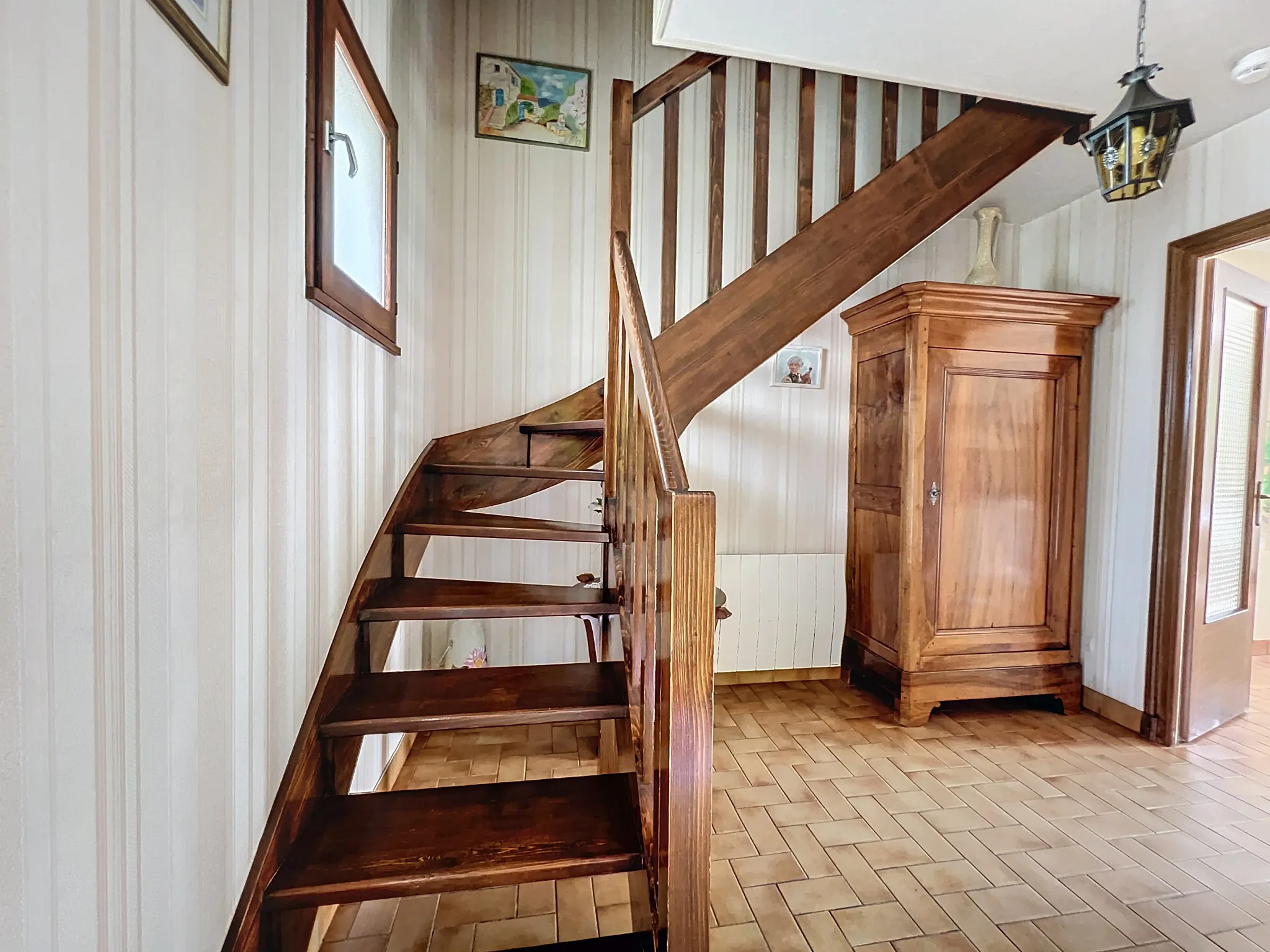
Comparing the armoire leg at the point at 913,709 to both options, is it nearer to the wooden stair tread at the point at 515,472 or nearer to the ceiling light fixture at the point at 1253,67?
the wooden stair tread at the point at 515,472

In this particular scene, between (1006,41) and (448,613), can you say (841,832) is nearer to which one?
(448,613)

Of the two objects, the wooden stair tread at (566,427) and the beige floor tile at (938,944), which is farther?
the wooden stair tread at (566,427)

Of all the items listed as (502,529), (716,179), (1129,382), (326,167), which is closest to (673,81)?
(716,179)

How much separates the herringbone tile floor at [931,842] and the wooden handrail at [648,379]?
4.02 ft

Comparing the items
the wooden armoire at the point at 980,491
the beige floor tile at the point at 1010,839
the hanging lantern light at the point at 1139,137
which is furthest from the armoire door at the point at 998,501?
the hanging lantern light at the point at 1139,137

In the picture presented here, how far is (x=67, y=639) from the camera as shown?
2.14 feet

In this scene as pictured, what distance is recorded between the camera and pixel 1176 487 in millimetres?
2402

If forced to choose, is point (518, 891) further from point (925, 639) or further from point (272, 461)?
point (925, 639)

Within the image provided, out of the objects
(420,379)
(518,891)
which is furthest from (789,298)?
(518,891)

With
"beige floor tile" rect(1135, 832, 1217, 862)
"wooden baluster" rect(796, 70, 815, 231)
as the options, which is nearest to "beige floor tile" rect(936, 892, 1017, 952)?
"beige floor tile" rect(1135, 832, 1217, 862)

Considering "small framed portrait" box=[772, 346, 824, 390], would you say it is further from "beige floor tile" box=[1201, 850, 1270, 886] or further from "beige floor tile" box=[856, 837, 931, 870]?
"beige floor tile" box=[1201, 850, 1270, 886]

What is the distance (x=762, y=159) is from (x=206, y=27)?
59.6 inches

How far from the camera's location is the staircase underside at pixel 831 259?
6.30 feet

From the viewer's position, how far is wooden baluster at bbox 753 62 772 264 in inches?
75.3
